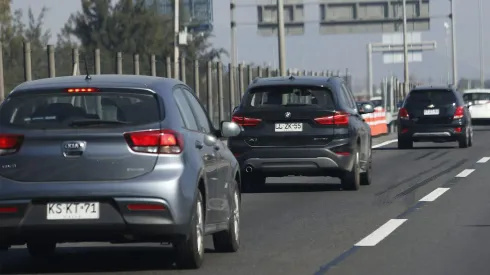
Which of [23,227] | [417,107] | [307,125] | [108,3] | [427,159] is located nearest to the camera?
[23,227]

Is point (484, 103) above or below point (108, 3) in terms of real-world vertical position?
below

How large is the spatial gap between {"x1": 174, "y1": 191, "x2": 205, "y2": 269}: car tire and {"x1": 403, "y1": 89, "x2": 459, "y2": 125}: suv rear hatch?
24.7m

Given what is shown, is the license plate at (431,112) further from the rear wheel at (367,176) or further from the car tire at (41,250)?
the car tire at (41,250)

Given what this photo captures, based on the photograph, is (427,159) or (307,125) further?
(427,159)

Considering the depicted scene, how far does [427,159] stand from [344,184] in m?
10.2

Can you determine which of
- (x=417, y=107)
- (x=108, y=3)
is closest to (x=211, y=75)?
(x=417, y=107)

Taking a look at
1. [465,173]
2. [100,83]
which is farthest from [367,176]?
[100,83]

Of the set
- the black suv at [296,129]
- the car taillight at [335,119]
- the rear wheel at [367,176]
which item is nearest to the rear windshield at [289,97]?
the black suv at [296,129]

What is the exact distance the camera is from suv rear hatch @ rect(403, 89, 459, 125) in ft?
116

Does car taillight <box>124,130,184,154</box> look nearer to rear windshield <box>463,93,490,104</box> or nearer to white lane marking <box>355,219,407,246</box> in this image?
white lane marking <box>355,219,407,246</box>

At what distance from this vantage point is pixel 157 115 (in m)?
10.8

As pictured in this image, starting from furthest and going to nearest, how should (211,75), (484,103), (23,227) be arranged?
1. (484,103)
2. (211,75)
3. (23,227)

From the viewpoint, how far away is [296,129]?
1973 cm

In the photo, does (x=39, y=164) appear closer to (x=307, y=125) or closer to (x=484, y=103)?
(x=307, y=125)
